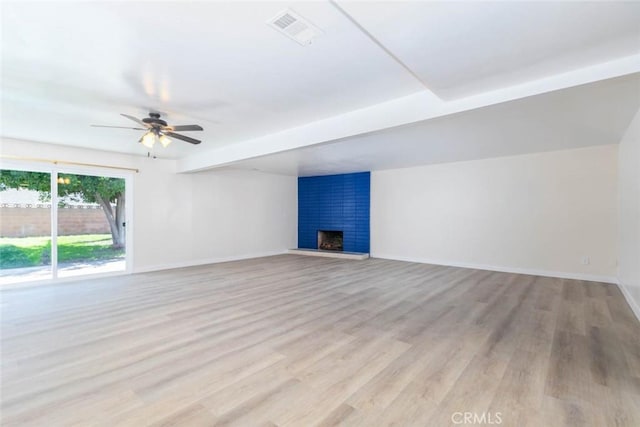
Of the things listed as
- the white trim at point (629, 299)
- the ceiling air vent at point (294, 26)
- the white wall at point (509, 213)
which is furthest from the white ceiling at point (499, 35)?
the white wall at point (509, 213)

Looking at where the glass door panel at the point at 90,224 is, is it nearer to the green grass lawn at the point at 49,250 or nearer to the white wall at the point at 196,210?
the green grass lawn at the point at 49,250

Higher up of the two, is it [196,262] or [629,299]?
[629,299]

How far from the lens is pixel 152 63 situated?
2.29 m

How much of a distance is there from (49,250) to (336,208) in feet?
20.5

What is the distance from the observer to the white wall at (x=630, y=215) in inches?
131

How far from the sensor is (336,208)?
8391mm

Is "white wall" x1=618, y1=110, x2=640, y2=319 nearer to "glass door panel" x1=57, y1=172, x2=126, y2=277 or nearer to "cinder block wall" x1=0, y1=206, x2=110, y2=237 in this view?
"glass door panel" x1=57, y1=172, x2=126, y2=277

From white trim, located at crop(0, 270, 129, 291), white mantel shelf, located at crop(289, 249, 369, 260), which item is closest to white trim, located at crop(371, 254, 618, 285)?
white mantel shelf, located at crop(289, 249, 369, 260)

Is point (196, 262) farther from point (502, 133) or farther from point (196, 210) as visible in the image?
point (502, 133)

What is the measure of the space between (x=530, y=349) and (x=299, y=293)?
9.11ft

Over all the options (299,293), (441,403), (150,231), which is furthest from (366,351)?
(150,231)

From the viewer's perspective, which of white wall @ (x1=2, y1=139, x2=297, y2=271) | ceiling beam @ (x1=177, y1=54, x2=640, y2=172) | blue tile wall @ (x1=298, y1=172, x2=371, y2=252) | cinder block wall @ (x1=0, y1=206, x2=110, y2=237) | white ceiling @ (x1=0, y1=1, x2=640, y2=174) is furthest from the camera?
blue tile wall @ (x1=298, y1=172, x2=371, y2=252)

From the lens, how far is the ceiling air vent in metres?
1.72

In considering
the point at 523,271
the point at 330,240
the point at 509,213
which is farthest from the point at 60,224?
the point at 523,271
